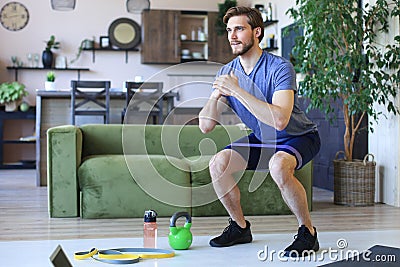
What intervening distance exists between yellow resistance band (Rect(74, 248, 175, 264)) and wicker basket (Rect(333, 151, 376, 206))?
229cm

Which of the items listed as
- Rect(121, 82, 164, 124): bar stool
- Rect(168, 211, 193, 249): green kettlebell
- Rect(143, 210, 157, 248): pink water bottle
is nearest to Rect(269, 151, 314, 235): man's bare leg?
Rect(168, 211, 193, 249): green kettlebell

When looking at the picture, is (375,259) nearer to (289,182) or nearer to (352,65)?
(289,182)

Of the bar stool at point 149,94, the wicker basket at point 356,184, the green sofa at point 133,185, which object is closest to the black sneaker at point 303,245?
the green sofa at point 133,185

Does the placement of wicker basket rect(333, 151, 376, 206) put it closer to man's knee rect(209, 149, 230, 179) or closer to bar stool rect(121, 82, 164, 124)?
bar stool rect(121, 82, 164, 124)

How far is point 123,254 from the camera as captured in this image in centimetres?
278

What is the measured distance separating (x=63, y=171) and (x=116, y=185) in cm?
38

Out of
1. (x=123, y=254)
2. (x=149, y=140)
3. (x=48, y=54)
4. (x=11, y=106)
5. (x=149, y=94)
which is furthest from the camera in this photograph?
(x=48, y=54)

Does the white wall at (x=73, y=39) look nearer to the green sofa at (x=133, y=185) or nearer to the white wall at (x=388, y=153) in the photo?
the white wall at (x=388, y=153)

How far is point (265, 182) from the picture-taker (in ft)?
14.0

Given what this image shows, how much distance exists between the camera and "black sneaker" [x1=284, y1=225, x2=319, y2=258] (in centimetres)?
281

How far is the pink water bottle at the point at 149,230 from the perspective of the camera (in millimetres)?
2945

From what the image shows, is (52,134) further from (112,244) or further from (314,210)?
(314,210)

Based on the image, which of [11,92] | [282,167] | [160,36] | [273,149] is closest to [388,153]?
[273,149]

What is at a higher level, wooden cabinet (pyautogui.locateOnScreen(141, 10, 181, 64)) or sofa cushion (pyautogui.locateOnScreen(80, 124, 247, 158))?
wooden cabinet (pyautogui.locateOnScreen(141, 10, 181, 64))
